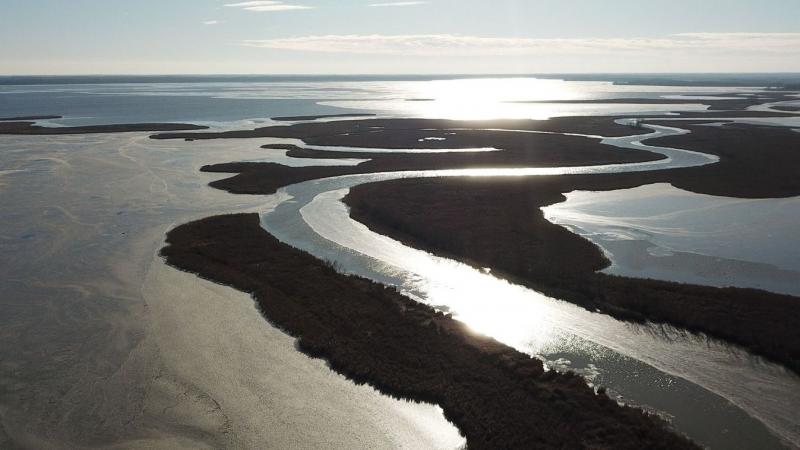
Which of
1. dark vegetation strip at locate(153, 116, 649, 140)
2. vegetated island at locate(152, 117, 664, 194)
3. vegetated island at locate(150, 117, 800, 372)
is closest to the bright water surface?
vegetated island at locate(150, 117, 800, 372)

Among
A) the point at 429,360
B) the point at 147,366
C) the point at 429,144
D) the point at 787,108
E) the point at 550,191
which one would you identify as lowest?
the point at 147,366

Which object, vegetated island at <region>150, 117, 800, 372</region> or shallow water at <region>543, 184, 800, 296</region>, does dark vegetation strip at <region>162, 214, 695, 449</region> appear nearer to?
vegetated island at <region>150, 117, 800, 372</region>

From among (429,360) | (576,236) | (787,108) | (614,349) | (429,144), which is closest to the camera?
(429,360)

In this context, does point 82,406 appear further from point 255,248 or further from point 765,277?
point 765,277

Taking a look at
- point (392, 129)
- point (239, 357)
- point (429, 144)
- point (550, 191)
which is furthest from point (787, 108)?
point (239, 357)

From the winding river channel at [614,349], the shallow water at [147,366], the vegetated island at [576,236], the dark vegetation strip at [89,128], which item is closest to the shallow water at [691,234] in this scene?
the vegetated island at [576,236]

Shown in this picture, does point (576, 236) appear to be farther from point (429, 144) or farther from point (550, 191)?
point (429, 144)

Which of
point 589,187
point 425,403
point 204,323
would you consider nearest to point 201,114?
point 589,187

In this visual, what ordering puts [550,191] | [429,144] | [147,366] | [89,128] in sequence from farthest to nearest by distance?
[89,128] → [429,144] → [550,191] → [147,366]
